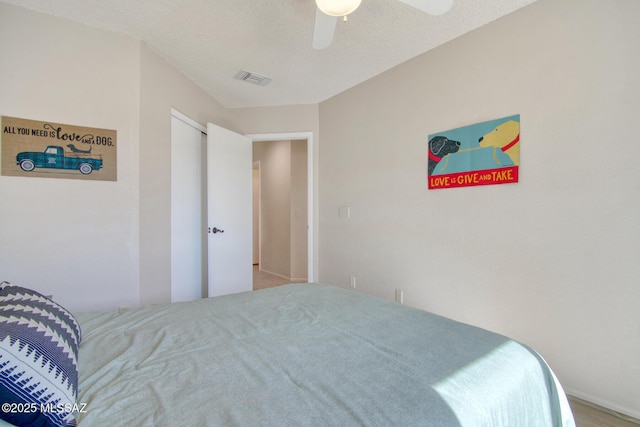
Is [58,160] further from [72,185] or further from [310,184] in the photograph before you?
[310,184]

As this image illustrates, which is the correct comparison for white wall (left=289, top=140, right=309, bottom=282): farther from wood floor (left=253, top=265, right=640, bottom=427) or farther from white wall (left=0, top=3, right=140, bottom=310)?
wood floor (left=253, top=265, right=640, bottom=427)

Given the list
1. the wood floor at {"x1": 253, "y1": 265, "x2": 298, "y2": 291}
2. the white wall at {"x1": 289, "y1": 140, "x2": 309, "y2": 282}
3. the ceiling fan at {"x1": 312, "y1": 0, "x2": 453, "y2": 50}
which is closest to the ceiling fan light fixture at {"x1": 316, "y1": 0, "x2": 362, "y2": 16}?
the ceiling fan at {"x1": 312, "y1": 0, "x2": 453, "y2": 50}

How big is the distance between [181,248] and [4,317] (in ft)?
7.55

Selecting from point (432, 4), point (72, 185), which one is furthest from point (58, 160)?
point (432, 4)

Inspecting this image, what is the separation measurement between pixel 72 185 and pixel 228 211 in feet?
4.76

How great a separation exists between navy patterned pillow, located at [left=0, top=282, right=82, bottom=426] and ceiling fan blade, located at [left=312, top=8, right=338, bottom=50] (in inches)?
68.9

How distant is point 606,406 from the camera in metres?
1.57

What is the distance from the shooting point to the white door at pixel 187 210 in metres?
2.89

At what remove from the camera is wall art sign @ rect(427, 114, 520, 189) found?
6.43ft

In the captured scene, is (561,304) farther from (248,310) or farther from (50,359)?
(50,359)

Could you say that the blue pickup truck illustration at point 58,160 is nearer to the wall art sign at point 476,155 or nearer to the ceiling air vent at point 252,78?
the ceiling air vent at point 252,78

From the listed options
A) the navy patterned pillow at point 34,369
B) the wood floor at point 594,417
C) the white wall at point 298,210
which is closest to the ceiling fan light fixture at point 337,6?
the navy patterned pillow at point 34,369

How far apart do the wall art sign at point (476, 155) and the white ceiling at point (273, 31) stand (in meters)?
0.75

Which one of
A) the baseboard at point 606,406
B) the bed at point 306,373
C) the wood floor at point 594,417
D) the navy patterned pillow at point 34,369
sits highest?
the navy patterned pillow at point 34,369
